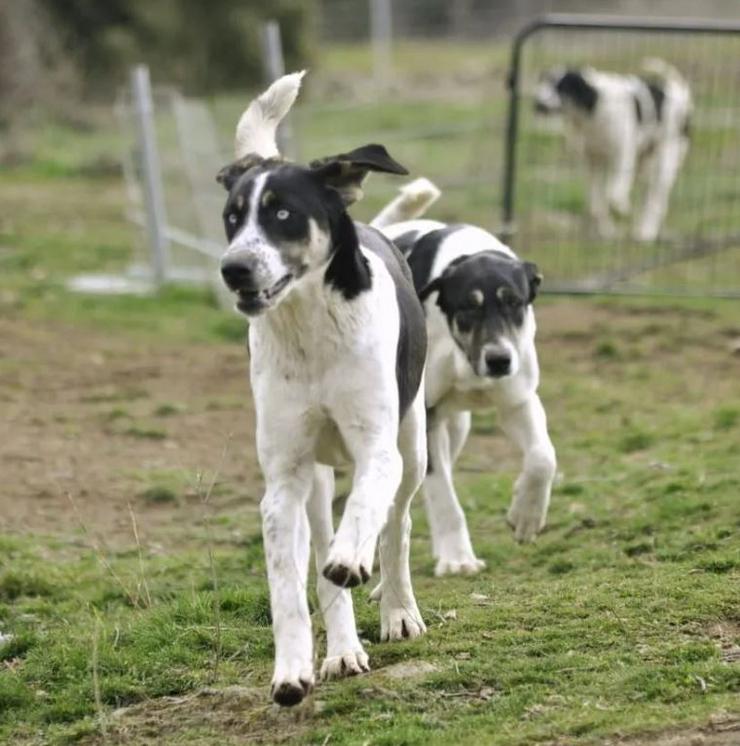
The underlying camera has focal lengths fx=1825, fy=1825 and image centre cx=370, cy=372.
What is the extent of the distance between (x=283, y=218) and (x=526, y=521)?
8.45 feet

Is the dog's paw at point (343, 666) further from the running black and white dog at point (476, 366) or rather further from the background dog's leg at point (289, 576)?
the running black and white dog at point (476, 366)

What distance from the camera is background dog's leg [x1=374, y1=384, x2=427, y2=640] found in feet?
19.9

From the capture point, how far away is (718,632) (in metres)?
5.81

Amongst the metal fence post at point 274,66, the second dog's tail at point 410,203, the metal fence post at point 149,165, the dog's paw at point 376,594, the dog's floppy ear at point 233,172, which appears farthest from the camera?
the metal fence post at point 149,165

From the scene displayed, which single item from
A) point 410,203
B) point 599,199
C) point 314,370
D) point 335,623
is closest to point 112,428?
point 410,203

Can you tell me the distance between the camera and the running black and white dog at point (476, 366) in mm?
7207

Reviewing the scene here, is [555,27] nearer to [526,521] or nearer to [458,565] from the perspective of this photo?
[526,521]

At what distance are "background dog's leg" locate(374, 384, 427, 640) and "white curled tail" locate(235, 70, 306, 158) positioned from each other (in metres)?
0.99

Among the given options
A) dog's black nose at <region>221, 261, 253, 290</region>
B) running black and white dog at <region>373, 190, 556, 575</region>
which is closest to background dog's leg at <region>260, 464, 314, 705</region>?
dog's black nose at <region>221, 261, 253, 290</region>

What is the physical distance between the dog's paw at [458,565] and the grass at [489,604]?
0.07m

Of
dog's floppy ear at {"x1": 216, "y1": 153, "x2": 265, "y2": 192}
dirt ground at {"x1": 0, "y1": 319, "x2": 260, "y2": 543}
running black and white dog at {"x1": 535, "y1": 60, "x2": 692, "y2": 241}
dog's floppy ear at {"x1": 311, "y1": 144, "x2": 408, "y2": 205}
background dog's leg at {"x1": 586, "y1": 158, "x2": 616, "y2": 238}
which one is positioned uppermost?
dog's floppy ear at {"x1": 311, "y1": 144, "x2": 408, "y2": 205}

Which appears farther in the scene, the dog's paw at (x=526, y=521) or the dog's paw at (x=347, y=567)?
the dog's paw at (x=526, y=521)

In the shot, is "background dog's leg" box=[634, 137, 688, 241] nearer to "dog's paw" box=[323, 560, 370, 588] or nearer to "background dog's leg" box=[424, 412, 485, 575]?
"background dog's leg" box=[424, 412, 485, 575]

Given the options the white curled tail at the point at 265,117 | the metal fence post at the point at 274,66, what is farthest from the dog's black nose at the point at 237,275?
the metal fence post at the point at 274,66
